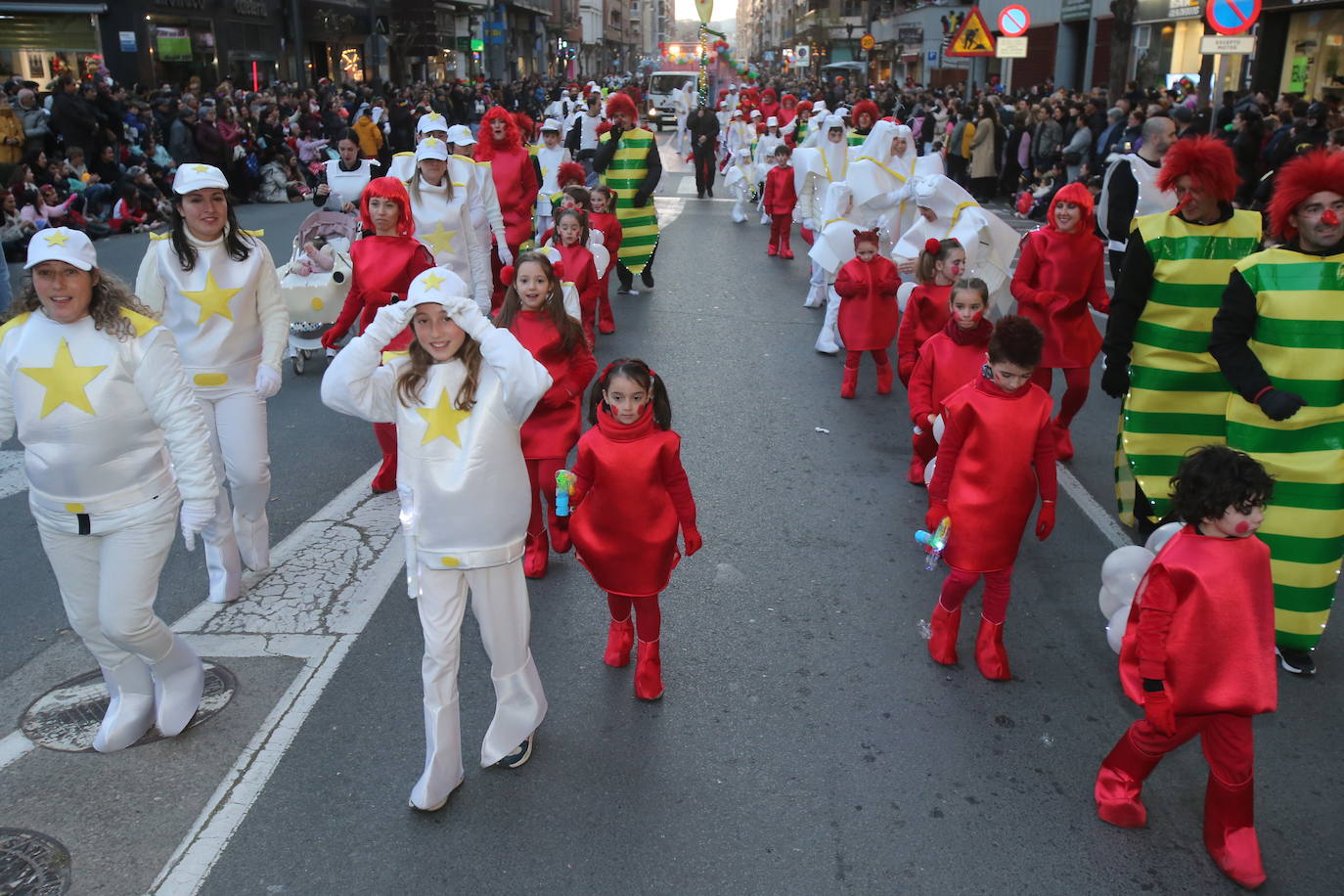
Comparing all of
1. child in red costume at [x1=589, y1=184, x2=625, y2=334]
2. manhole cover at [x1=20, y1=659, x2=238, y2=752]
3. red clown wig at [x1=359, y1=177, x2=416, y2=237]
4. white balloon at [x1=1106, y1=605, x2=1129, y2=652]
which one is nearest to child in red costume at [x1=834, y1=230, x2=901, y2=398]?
child in red costume at [x1=589, y1=184, x2=625, y2=334]

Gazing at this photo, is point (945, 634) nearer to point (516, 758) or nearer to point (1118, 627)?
point (1118, 627)

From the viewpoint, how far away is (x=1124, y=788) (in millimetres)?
3789

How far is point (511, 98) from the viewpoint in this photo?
44.8 m

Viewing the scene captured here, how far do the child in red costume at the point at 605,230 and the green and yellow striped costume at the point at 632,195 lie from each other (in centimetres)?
150

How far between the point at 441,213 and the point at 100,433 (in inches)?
172

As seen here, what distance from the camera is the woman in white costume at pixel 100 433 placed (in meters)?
3.85

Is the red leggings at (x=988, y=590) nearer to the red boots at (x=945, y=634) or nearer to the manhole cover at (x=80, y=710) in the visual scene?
the red boots at (x=945, y=634)

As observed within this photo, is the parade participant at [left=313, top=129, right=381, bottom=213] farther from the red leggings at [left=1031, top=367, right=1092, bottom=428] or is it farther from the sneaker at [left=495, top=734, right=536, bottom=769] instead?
the sneaker at [left=495, top=734, right=536, bottom=769]

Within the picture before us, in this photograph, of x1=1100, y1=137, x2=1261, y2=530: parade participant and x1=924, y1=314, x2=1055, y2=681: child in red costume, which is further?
x1=1100, y1=137, x2=1261, y2=530: parade participant

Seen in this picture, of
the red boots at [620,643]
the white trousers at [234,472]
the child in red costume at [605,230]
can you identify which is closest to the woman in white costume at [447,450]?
the red boots at [620,643]

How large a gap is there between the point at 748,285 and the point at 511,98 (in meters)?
33.9

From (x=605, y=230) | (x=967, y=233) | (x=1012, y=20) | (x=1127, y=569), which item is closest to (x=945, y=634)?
(x=1127, y=569)

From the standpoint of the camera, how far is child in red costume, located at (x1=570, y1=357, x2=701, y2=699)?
4.25 m

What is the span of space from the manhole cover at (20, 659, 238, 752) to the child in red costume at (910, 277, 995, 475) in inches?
133
